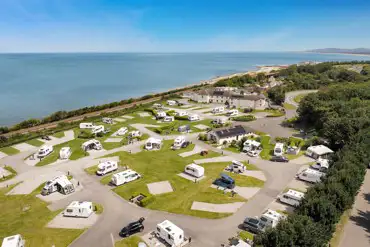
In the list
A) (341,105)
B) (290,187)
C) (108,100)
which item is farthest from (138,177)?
(108,100)

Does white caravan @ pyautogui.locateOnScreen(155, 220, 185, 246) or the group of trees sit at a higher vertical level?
the group of trees

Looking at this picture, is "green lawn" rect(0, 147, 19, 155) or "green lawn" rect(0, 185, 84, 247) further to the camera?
"green lawn" rect(0, 147, 19, 155)

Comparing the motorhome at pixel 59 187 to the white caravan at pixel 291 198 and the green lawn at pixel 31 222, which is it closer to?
the green lawn at pixel 31 222

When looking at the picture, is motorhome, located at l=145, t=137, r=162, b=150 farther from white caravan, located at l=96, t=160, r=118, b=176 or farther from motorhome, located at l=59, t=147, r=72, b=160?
motorhome, located at l=59, t=147, r=72, b=160

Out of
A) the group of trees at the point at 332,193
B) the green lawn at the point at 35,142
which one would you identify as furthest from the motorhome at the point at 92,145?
the group of trees at the point at 332,193

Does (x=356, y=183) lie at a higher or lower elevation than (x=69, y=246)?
higher

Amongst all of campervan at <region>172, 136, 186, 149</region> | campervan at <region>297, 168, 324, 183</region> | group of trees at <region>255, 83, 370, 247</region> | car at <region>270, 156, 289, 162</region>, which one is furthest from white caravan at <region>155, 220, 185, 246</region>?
campervan at <region>172, 136, 186, 149</region>

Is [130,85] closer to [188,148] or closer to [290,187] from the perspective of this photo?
[188,148]
